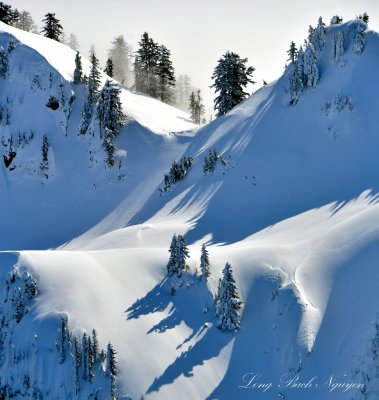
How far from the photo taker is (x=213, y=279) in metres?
20.3

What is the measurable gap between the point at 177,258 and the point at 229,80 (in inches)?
1066

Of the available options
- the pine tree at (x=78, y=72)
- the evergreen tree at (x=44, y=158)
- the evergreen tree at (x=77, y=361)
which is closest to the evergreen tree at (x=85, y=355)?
the evergreen tree at (x=77, y=361)

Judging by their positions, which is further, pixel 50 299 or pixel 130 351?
pixel 50 299

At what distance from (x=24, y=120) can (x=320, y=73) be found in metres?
23.1

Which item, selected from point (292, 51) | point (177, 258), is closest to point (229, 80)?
point (292, 51)

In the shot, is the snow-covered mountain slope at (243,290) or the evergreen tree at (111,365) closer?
the evergreen tree at (111,365)

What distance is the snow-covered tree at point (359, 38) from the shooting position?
33.5 metres

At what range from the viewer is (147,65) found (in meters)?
59.1

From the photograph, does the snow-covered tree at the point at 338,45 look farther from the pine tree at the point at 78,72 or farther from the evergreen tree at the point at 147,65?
the evergreen tree at the point at 147,65

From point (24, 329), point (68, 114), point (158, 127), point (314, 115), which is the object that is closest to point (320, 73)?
point (314, 115)

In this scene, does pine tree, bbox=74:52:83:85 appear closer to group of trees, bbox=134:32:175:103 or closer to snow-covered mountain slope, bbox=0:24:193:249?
snow-covered mountain slope, bbox=0:24:193:249

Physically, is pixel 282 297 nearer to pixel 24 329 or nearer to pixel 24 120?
pixel 24 329

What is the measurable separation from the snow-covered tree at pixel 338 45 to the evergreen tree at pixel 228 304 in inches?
825

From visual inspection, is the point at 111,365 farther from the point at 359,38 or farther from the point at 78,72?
the point at 78,72
